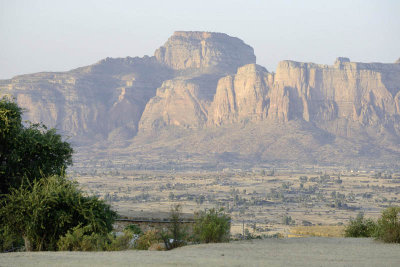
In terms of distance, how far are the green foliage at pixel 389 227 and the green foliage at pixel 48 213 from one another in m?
9.94

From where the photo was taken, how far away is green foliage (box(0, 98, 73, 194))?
26.6m

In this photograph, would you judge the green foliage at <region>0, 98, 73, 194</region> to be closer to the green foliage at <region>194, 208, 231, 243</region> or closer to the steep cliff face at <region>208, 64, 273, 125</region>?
the green foliage at <region>194, 208, 231, 243</region>

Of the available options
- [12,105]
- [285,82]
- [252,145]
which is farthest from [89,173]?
[12,105]

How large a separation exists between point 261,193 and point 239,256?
88890 mm

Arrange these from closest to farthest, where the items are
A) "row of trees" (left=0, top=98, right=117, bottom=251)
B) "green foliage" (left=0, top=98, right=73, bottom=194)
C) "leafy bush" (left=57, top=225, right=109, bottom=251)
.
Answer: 1. "leafy bush" (left=57, top=225, right=109, bottom=251)
2. "row of trees" (left=0, top=98, right=117, bottom=251)
3. "green foliage" (left=0, top=98, right=73, bottom=194)

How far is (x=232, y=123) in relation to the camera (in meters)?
190

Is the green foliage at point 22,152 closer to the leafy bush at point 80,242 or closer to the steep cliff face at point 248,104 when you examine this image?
the leafy bush at point 80,242

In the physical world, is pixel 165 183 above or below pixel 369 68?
below

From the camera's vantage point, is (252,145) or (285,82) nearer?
(252,145)

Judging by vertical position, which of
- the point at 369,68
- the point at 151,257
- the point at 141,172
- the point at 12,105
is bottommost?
the point at 141,172

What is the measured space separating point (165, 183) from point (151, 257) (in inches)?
4240

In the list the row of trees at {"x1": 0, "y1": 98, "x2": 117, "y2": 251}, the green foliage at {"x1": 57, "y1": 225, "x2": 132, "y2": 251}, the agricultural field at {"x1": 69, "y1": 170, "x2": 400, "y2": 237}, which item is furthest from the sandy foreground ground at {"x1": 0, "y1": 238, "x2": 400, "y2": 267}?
the agricultural field at {"x1": 69, "y1": 170, "x2": 400, "y2": 237}

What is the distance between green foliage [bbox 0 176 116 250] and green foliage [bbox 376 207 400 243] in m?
9.94

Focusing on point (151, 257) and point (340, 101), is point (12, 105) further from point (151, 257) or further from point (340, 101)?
point (340, 101)
